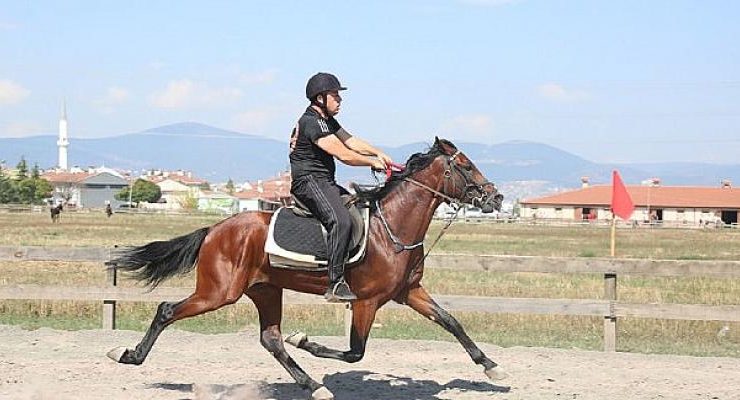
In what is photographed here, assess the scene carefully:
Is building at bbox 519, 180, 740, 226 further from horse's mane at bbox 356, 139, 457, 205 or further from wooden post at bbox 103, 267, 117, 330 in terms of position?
horse's mane at bbox 356, 139, 457, 205

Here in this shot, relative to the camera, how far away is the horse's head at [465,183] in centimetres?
779

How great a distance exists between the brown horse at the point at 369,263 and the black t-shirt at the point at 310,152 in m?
0.41

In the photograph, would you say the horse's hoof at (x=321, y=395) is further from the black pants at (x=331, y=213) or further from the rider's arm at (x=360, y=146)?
the rider's arm at (x=360, y=146)

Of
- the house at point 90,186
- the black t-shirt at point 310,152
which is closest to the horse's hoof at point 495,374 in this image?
the black t-shirt at point 310,152

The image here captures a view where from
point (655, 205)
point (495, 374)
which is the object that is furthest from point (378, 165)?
point (655, 205)

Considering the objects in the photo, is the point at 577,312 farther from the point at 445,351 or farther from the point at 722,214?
the point at 722,214

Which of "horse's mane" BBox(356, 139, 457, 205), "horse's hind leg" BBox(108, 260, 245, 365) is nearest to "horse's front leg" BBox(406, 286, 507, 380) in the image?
"horse's mane" BBox(356, 139, 457, 205)

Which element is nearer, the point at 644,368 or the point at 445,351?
the point at 644,368

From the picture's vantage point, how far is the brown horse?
7638 mm

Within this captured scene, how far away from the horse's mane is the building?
3599 inches

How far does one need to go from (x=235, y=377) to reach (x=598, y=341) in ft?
17.1

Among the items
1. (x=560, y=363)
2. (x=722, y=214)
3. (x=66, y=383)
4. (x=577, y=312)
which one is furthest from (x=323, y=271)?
(x=722, y=214)

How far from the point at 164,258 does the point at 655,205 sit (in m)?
106

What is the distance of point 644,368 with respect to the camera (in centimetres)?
978
